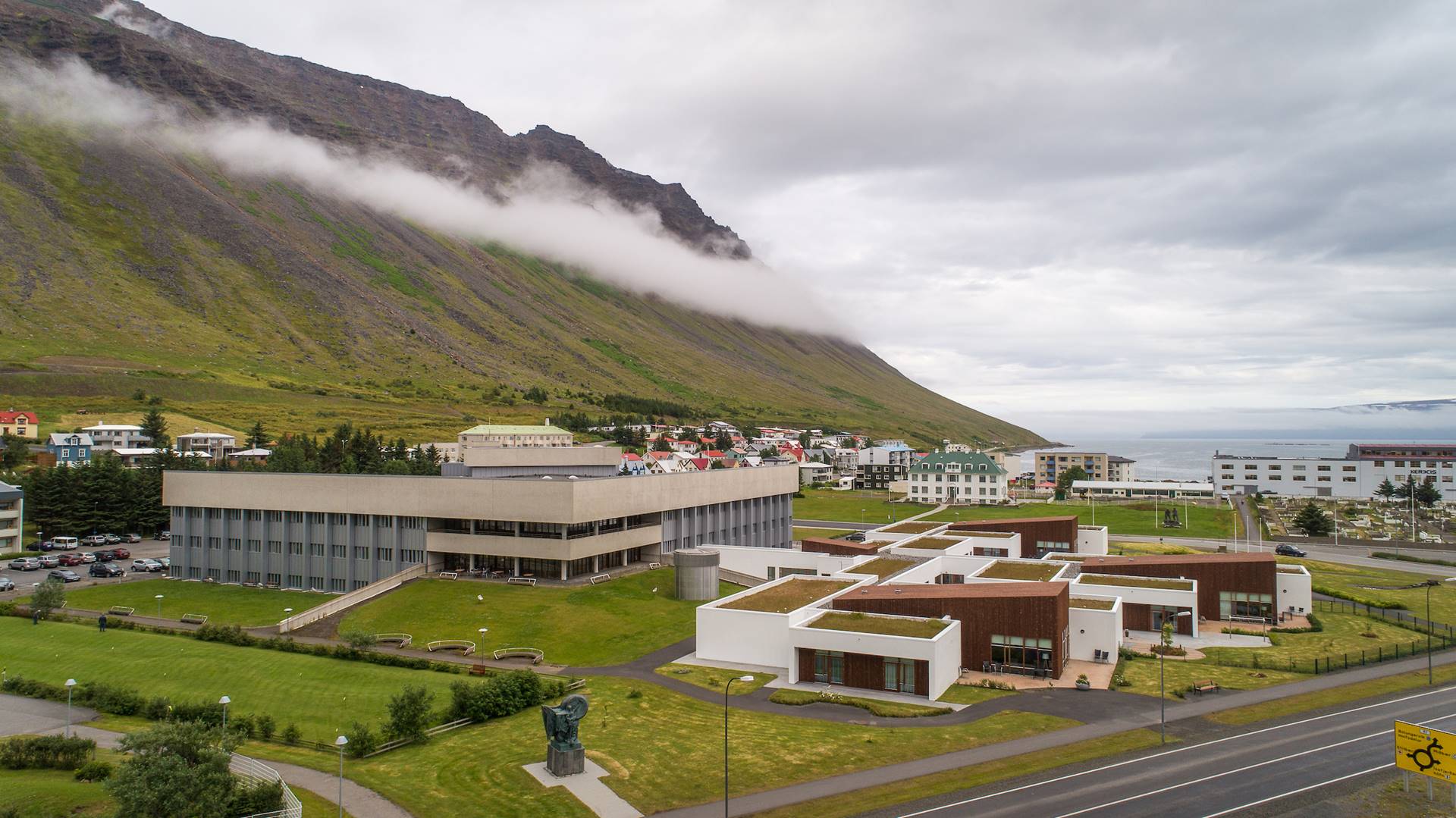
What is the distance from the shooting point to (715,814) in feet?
103

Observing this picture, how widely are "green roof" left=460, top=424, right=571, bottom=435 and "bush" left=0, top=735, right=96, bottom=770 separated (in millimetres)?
126295

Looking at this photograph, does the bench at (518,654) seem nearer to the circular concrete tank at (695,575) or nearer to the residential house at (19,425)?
the circular concrete tank at (695,575)

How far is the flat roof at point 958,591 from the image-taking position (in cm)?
5138

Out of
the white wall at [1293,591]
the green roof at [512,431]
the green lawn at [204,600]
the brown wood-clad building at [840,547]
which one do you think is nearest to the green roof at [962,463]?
the brown wood-clad building at [840,547]

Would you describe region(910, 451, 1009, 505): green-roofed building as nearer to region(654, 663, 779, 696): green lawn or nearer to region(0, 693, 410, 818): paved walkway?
region(654, 663, 779, 696): green lawn

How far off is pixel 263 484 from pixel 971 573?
6144 centimetres

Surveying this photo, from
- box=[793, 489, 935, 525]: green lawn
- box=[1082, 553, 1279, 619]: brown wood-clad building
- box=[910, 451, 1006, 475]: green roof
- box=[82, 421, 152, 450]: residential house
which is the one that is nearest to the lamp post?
box=[1082, 553, 1279, 619]: brown wood-clad building

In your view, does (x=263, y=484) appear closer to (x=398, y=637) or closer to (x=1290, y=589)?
(x=398, y=637)

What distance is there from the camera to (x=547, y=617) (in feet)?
196

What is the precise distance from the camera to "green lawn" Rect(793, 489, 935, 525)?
133 meters

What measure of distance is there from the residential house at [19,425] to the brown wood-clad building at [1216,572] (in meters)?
162

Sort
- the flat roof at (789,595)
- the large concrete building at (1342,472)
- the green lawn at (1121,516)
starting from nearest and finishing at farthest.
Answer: the flat roof at (789,595)
the green lawn at (1121,516)
the large concrete building at (1342,472)

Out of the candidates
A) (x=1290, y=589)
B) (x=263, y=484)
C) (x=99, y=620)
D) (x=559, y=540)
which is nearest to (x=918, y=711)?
(x=559, y=540)

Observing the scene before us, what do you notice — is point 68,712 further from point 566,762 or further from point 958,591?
point 958,591
